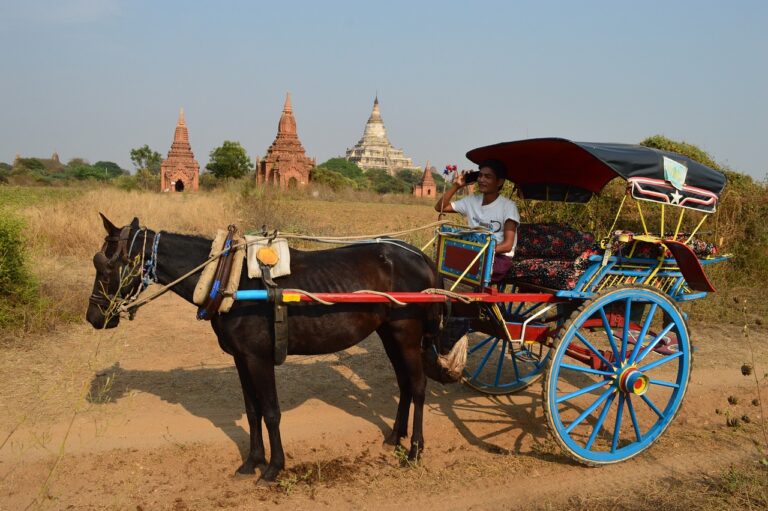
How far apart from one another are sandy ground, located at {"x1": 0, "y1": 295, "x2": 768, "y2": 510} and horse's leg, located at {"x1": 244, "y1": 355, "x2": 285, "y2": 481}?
15 cm

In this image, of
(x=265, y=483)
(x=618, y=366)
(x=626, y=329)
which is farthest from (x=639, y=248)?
(x=265, y=483)

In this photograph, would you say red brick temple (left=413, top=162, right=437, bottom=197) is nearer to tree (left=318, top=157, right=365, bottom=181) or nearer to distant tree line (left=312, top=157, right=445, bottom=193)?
distant tree line (left=312, top=157, right=445, bottom=193)

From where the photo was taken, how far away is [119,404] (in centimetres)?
499

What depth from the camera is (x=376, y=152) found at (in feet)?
381

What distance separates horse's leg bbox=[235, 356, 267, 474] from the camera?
4.09 m

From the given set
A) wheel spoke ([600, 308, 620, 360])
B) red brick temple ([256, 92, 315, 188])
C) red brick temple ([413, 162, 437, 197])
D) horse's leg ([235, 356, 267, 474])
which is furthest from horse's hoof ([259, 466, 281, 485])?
red brick temple ([413, 162, 437, 197])

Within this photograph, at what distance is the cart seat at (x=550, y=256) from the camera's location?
4.42m

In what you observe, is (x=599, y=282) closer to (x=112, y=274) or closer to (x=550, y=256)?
(x=550, y=256)

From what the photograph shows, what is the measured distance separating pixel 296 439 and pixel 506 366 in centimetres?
295

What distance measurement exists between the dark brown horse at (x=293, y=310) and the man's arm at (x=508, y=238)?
20.7 inches

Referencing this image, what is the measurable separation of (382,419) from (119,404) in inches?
88.4

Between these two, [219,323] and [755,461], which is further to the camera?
[755,461]

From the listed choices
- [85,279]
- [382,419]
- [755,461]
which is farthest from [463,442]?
[85,279]

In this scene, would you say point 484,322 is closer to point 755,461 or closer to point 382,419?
point 382,419
